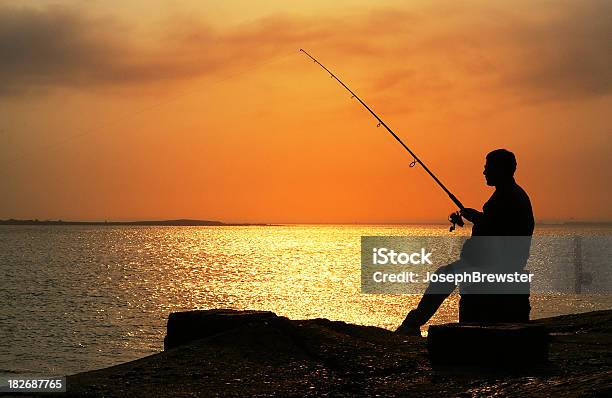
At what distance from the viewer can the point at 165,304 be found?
123ft

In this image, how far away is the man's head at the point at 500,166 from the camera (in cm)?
779

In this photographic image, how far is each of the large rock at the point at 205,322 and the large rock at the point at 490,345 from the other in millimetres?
1811

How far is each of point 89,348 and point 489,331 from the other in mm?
18231

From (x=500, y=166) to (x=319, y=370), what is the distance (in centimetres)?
269

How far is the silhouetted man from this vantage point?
25.2 ft

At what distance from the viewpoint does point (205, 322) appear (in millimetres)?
8180

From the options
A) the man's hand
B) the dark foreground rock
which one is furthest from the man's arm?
the dark foreground rock

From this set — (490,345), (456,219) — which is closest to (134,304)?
(456,219)

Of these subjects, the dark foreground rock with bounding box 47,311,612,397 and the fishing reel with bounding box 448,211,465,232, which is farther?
the fishing reel with bounding box 448,211,465,232

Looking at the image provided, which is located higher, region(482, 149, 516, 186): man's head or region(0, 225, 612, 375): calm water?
region(482, 149, 516, 186): man's head

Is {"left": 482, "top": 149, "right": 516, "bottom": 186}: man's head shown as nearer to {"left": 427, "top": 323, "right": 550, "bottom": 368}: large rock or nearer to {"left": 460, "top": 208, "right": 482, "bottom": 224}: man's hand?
{"left": 460, "top": 208, "right": 482, "bottom": 224}: man's hand

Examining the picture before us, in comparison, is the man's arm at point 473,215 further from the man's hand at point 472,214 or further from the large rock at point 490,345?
the large rock at point 490,345

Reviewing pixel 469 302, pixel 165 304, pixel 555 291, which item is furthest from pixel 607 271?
pixel 469 302

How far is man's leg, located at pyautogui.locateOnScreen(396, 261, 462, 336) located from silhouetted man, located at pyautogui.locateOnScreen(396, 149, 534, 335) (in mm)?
212
